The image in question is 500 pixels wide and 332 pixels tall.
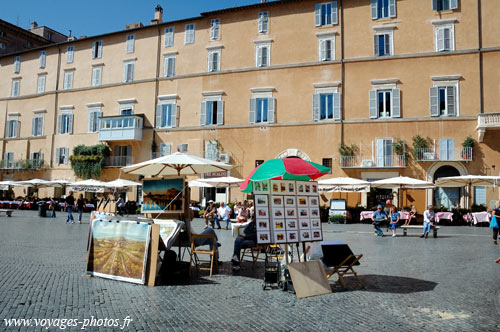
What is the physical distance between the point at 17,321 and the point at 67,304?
0.76 m

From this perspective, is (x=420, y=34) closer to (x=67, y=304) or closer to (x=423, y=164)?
(x=423, y=164)

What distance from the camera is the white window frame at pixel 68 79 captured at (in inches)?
1420

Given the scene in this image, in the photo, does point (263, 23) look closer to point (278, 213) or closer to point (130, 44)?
point (130, 44)

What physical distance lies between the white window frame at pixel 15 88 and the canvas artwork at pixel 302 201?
40.2 metres

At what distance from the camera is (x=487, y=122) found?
2273 cm

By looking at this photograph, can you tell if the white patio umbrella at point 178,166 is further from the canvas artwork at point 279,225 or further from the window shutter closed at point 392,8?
the window shutter closed at point 392,8

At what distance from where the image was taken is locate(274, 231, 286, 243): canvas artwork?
6312mm

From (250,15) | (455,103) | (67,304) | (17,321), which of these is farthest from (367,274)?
(250,15)

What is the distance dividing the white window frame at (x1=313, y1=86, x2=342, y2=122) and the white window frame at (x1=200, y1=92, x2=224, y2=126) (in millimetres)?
6899

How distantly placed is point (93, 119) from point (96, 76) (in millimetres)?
3831

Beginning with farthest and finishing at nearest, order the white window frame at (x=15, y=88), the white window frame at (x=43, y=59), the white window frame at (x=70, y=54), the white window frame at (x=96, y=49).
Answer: the white window frame at (x=15, y=88) → the white window frame at (x=43, y=59) → the white window frame at (x=70, y=54) → the white window frame at (x=96, y=49)

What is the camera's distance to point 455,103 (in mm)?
24625

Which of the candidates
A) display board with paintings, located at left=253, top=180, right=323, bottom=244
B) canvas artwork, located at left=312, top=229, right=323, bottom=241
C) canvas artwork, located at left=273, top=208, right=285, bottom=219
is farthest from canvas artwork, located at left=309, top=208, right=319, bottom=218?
canvas artwork, located at left=273, top=208, right=285, bottom=219

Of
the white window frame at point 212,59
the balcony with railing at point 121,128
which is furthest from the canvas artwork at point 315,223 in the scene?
the balcony with railing at point 121,128
